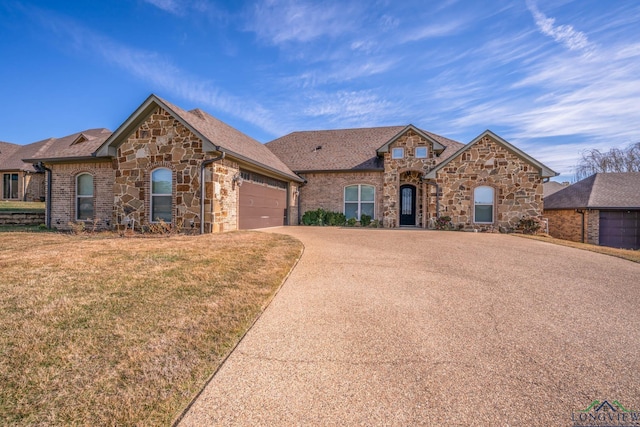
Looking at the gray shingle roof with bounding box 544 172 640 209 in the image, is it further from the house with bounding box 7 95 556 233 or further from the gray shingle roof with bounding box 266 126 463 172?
the gray shingle roof with bounding box 266 126 463 172

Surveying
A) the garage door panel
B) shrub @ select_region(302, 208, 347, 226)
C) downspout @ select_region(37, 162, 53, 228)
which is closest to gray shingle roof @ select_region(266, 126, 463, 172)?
shrub @ select_region(302, 208, 347, 226)

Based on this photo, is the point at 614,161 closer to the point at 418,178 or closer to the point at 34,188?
the point at 418,178

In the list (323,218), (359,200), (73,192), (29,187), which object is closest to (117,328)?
(73,192)

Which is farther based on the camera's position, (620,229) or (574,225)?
(574,225)

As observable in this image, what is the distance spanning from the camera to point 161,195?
11273mm

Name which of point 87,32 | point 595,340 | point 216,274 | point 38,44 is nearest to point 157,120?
point 87,32

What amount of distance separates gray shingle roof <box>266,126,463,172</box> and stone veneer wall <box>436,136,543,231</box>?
2178 mm

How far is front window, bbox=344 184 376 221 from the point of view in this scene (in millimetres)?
17688

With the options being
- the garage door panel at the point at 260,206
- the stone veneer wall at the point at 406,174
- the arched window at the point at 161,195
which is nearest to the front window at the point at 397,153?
the stone veneer wall at the point at 406,174

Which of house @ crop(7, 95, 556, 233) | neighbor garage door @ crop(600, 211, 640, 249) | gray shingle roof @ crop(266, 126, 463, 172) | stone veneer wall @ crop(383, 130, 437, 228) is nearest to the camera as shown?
house @ crop(7, 95, 556, 233)

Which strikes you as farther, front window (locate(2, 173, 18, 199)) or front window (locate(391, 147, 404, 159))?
front window (locate(2, 173, 18, 199))

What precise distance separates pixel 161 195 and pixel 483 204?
14.7m

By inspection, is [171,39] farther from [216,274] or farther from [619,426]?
[619,426]

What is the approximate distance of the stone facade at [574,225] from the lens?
16.6m
